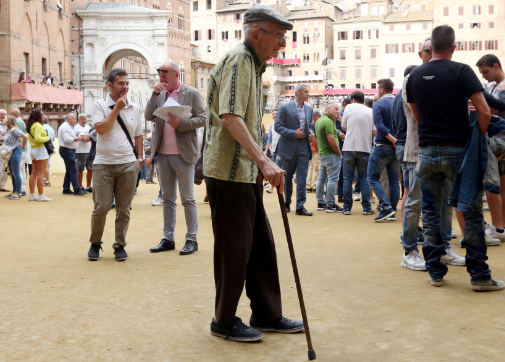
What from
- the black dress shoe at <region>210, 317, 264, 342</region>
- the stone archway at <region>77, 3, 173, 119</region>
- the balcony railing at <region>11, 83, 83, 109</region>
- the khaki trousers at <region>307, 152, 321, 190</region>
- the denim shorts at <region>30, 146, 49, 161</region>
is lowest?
the black dress shoe at <region>210, 317, 264, 342</region>

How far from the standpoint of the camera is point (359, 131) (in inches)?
404

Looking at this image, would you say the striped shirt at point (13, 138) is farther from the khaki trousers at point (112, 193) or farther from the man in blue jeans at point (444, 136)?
the man in blue jeans at point (444, 136)

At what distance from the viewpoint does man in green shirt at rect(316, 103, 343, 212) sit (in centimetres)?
1080

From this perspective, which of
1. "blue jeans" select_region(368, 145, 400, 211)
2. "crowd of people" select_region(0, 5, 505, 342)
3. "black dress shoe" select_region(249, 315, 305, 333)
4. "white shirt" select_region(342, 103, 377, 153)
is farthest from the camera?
"white shirt" select_region(342, 103, 377, 153)

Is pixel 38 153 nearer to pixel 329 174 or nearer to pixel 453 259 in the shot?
pixel 329 174

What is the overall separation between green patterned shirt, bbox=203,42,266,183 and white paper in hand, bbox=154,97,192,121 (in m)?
2.76

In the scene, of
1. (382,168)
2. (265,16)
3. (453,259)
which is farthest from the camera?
(382,168)

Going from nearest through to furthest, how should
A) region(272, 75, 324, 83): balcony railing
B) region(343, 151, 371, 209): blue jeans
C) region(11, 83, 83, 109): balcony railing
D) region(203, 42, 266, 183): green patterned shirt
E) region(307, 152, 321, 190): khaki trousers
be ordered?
region(203, 42, 266, 183): green patterned shirt
region(343, 151, 371, 209): blue jeans
region(307, 152, 321, 190): khaki trousers
region(11, 83, 83, 109): balcony railing
region(272, 75, 324, 83): balcony railing

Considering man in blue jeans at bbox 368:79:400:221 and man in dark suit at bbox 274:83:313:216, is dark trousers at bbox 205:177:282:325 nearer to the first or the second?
man in blue jeans at bbox 368:79:400:221

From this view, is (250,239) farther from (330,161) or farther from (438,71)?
(330,161)

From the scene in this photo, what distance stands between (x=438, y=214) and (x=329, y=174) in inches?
227

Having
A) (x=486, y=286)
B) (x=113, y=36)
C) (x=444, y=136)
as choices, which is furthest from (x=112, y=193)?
(x=113, y=36)

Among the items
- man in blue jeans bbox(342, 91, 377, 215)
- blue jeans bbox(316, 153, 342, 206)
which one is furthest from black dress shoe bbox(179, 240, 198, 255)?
blue jeans bbox(316, 153, 342, 206)

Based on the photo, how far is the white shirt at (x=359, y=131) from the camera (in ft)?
33.6
